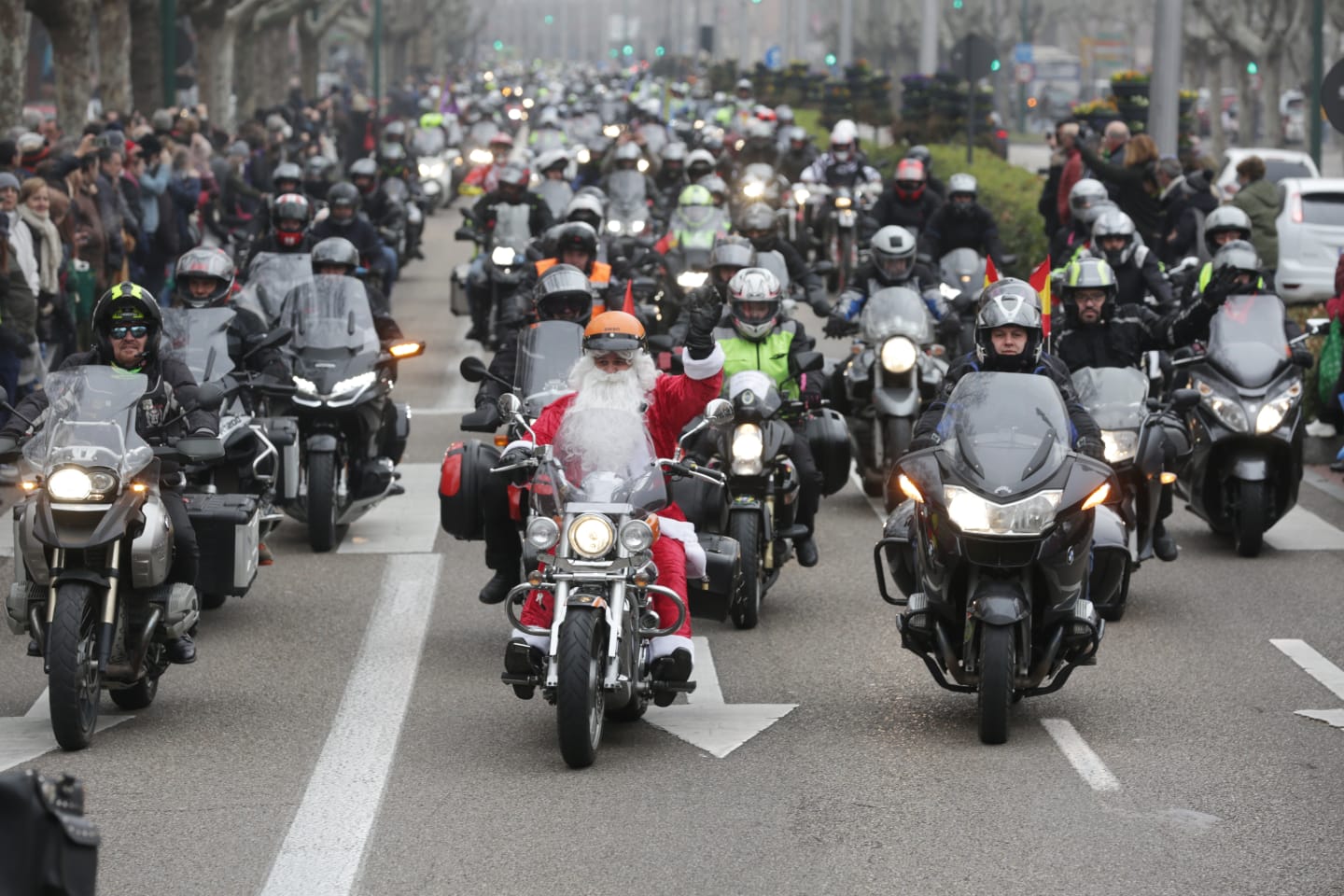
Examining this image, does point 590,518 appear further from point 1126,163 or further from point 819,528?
point 1126,163

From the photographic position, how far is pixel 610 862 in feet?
24.8

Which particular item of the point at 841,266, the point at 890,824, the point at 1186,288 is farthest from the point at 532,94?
the point at 890,824

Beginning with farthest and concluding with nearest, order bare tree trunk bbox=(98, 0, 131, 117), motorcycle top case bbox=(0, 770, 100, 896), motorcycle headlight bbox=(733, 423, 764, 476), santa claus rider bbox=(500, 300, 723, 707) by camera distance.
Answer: bare tree trunk bbox=(98, 0, 131, 117) → motorcycle headlight bbox=(733, 423, 764, 476) → santa claus rider bbox=(500, 300, 723, 707) → motorcycle top case bbox=(0, 770, 100, 896)

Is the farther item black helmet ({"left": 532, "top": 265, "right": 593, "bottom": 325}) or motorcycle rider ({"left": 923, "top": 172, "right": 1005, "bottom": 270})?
motorcycle rider ({"left": 923, "top": 172, "right": 1005, "bottom": 270})

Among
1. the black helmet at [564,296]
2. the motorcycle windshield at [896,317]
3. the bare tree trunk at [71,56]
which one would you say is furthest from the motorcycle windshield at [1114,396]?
the bare tree trunk at [71,56]

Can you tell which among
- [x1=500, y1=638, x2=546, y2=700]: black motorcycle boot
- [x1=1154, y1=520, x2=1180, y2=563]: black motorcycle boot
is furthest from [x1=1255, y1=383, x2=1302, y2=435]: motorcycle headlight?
[x1=500, y1=638, x2=546, y2=700]: black motorcycle boot

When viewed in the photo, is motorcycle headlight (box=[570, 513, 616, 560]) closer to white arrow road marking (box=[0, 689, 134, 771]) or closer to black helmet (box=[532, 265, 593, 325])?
white arrow road marking (box=[0, 689, 134, 771])

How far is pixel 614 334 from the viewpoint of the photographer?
369 inches

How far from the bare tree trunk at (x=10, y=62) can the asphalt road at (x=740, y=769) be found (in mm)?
16369

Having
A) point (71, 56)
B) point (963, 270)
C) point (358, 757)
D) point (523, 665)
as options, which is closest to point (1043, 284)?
point (523, 665)

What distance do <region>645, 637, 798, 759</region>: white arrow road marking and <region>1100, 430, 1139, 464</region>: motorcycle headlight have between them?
2.67 m

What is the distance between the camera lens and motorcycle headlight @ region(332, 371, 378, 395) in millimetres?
13641

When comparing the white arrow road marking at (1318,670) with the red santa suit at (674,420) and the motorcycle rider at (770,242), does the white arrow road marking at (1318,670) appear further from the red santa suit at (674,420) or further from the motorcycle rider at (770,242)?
the motorcycle rider at (770,242)

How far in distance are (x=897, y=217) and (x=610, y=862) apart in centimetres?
1500
